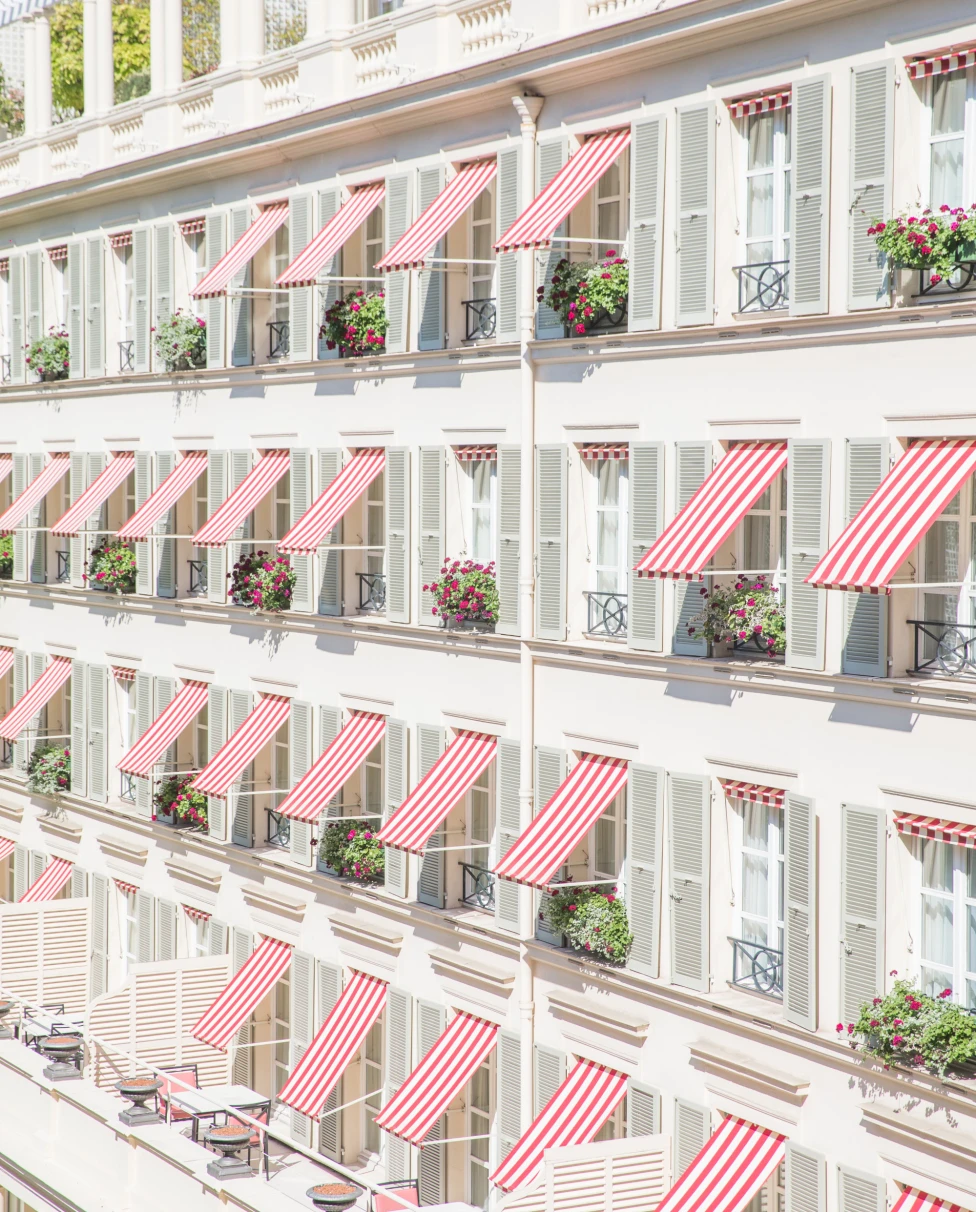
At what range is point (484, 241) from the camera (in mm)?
21969

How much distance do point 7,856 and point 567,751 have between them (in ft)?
49.7

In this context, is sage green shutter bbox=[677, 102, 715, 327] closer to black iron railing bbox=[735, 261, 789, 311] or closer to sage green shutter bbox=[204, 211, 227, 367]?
black iron railing bbox=[735, 261, 789, 311]

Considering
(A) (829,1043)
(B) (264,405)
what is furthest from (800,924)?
(B) (264,405)

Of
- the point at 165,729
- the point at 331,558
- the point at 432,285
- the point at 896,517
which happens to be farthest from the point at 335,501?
the point at 896,517

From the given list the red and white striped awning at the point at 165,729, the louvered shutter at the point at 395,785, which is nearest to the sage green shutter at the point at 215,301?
the red and white striped awning at the point at 165,729

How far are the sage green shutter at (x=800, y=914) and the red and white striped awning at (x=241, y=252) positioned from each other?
1082cm

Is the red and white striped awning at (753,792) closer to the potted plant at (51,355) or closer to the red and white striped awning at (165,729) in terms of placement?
the red and white striped awning at (165,729)

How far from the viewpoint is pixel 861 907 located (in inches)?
655

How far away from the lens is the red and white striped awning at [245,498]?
2434 cm

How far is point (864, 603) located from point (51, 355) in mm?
17353

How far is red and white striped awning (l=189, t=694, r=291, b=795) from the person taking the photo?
2462 centimetres

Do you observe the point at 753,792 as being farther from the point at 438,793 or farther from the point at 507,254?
the point at 507,254

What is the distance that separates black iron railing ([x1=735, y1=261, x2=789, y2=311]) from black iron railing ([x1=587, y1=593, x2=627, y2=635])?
3.42 meters

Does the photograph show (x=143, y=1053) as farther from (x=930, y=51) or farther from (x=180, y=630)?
(x=930, y=51)
